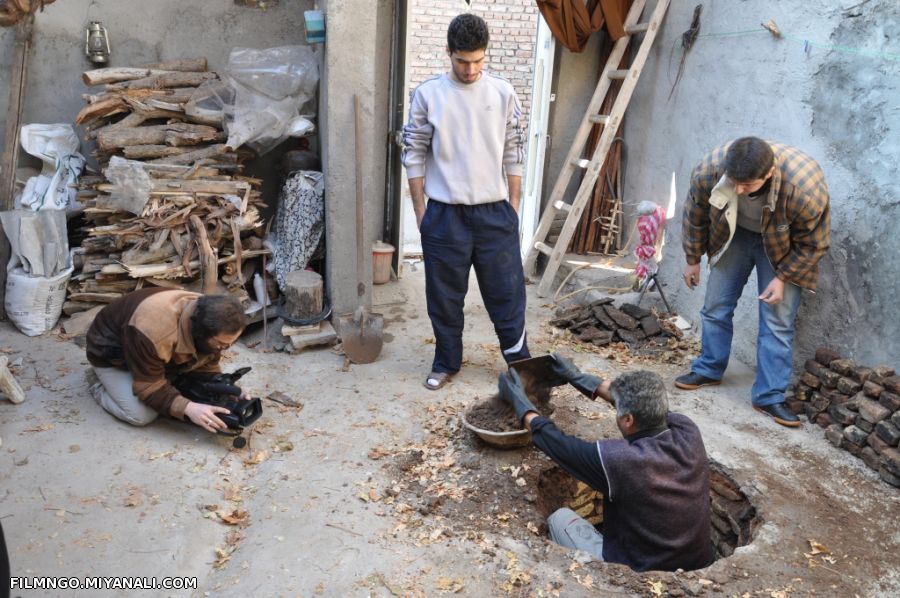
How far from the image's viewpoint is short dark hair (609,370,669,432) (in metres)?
3.12

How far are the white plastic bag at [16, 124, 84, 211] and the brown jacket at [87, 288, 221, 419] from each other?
220 cm

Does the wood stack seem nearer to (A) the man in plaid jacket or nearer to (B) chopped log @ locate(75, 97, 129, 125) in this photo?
(B) chopped log @ locate(75, 97, 129, 125)

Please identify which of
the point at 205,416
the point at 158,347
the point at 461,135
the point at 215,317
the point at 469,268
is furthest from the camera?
the point at 469,268

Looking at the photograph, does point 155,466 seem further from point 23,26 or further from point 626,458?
point 23,26

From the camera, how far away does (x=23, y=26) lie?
18.7ft

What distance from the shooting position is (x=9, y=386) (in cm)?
426

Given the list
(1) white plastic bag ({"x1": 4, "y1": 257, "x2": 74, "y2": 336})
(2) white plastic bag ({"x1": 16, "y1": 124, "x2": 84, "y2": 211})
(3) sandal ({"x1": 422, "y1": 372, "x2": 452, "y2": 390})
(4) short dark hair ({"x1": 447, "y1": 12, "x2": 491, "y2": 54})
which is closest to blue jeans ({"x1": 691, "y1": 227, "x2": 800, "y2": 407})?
(3) sandal ({"x1": 422, "y1": 372, "x2": 452, "y2": 390})

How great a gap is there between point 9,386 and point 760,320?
4.71m

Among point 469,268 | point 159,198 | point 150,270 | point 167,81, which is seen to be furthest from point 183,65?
point 469,268

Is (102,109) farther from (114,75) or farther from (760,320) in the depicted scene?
(760,320)

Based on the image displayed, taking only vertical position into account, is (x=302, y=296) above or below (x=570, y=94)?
below

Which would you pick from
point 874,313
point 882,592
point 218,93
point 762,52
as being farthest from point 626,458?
point 218,93

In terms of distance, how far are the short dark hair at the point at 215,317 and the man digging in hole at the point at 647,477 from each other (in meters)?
1.67

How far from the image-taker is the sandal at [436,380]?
497 cm
